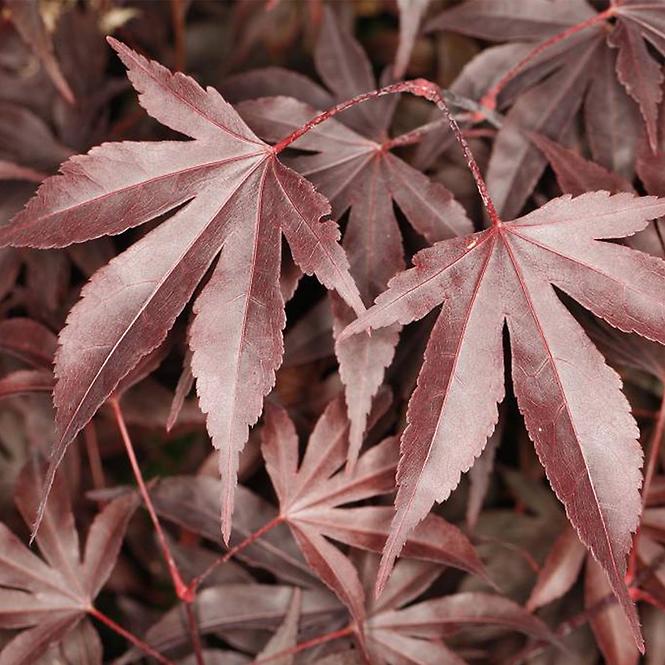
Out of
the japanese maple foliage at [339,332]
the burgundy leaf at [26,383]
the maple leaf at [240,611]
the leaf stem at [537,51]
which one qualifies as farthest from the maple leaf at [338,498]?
the leaf stem at [537,51]

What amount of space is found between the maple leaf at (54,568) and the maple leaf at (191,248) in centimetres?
23

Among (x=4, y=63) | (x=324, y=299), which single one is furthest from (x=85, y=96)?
(x=324, y=299)

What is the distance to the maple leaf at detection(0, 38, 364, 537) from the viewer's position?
0.63 m

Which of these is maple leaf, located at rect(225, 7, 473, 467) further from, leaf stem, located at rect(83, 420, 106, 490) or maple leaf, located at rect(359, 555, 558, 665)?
leaf stem, located at rect(83, 420, 106, 490)

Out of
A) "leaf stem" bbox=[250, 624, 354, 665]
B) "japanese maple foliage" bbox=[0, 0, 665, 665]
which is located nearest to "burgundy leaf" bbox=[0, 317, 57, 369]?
"japanese maple foliage" bbox=[0, 0, 665, 665]

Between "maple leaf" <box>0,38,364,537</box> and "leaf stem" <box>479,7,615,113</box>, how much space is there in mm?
268

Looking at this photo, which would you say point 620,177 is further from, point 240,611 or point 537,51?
point 240,611

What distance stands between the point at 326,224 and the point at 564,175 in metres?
0.26

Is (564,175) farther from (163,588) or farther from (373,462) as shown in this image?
(163,588)

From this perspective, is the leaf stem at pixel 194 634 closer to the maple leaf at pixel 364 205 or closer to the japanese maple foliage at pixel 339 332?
the japanese maple foliage at pixel 339 332

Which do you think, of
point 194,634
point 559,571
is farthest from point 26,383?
point 559,571

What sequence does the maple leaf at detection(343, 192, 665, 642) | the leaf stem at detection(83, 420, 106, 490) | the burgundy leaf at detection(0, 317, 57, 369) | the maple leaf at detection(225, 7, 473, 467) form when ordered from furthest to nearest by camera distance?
the leaf stem at detection(83, 420, 106, 490) → the burgundy leaf at detection(0, 317, 57, 369) → the maple leaf at detection(225, 7, 473, 467) → the maple leaf at detection(343, 192, 665, 642)

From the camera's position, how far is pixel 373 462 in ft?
2.57

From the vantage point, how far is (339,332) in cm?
71
